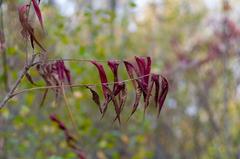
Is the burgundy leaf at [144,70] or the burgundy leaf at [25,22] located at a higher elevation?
the burgundy leaf at [25,22]

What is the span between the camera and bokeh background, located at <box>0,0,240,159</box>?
4035 mm

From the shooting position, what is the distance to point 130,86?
17.1ft

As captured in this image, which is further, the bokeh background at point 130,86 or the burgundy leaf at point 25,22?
the bokeh background at point 130,86

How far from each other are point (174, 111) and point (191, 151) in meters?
0.68

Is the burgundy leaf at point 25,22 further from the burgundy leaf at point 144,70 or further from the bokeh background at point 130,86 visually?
the bokeh background at point 130,86

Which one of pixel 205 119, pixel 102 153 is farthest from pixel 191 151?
pixel 102 153

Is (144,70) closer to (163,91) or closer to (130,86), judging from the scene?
(163,91)

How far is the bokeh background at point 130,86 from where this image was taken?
4.04 meters

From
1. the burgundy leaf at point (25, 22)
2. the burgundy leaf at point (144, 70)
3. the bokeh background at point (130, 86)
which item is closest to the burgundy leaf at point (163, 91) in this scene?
the burgundy leaf at point (144, 70)

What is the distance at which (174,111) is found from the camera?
8.09 meters

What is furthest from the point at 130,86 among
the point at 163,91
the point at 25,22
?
the point at 25,22

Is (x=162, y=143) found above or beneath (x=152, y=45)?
beneath

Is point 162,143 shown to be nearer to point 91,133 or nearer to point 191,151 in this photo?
point 191,151

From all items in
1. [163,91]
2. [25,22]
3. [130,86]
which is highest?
[25,22]
